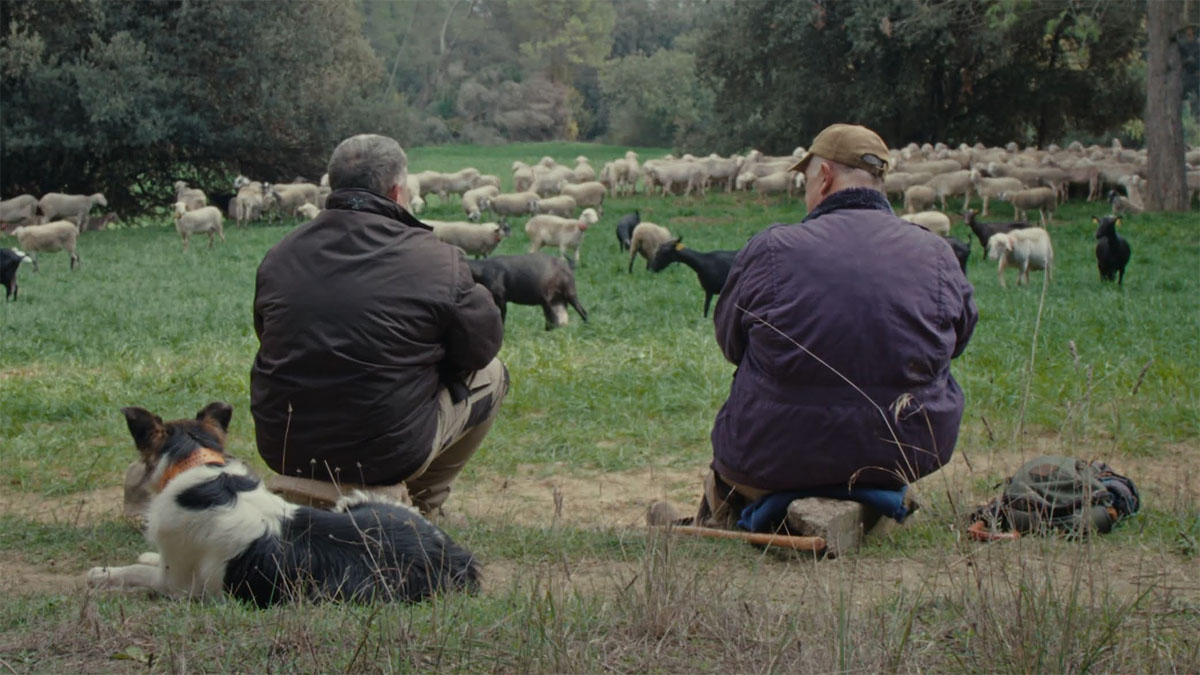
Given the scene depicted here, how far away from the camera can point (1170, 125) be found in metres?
20.9

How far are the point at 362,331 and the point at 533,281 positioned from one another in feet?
21.1

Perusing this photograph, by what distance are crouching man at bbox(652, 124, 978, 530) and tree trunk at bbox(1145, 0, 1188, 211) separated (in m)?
18.5

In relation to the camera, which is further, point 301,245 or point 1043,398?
point 1043,398

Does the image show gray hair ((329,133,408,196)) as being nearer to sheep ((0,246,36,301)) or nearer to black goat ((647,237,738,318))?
black goat ((647,237,738,318))

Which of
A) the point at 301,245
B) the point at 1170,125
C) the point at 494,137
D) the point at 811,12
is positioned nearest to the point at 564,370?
the point at 301,245

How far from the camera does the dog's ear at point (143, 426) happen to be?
3898mm

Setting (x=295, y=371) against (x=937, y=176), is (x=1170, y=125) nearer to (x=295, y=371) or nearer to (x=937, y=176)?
(x=937, y=176)

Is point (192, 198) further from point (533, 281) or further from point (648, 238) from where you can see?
point (533, 281)

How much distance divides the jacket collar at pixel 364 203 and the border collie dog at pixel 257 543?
1.11m

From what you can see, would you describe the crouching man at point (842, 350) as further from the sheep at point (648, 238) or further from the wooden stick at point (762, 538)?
the sheep at point (648, 238)

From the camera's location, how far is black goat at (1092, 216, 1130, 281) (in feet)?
44.0

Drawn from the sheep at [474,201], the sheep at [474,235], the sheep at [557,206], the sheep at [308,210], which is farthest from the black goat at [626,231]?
the sheep at [308,210]

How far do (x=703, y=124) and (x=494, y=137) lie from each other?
18.5m

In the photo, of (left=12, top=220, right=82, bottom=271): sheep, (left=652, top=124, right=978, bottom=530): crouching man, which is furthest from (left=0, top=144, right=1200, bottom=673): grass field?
(left=12, top=220, right=82, bottom=271): sheep
